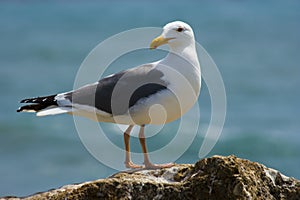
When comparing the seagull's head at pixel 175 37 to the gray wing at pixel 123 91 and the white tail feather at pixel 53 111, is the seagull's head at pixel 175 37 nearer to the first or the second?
the gray wing at pixel 123 91

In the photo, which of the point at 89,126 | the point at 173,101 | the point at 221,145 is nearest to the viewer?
the point at 173,101

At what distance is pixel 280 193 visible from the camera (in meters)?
4.96

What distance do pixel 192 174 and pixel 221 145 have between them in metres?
12.0

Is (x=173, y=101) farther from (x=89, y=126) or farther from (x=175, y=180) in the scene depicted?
(x=89, y=126)

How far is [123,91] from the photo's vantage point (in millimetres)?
6445

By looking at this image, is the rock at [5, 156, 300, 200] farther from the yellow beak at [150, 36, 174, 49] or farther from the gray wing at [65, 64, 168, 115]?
the yellow beak at [150, 36, 174, 49]

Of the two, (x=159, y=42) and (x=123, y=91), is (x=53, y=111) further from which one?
(x=159, y=42)

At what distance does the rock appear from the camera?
4.73 metres

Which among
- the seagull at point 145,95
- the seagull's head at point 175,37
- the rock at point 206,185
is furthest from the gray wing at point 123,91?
the rock at point 206,185

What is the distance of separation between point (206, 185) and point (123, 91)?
192cm

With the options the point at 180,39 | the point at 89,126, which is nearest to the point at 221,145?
the point at 89,126

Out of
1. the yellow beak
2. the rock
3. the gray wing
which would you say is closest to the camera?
the rock

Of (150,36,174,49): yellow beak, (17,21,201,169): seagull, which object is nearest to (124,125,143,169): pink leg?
(17,21,201,169): seagull

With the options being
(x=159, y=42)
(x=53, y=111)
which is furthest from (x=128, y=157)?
(x=159, y=42)
